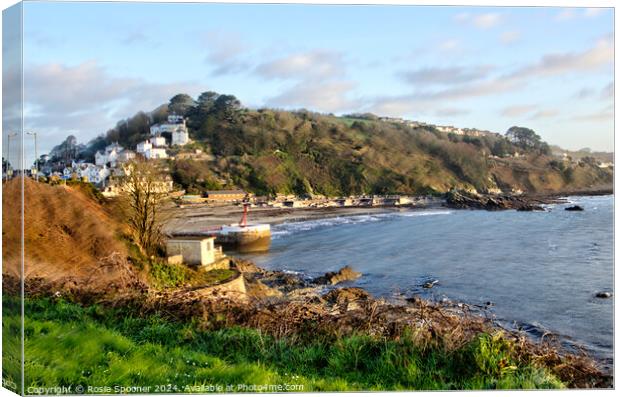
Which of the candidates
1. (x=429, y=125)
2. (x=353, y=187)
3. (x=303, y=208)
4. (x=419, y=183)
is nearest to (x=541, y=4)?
(x=429, y=125)

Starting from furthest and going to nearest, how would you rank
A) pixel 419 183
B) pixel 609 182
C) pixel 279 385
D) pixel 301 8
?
1. pixel 419 183
2. pixel 609 182
3. pixel 301 8
4. pixel 279 385

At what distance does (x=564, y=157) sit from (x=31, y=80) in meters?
6.15

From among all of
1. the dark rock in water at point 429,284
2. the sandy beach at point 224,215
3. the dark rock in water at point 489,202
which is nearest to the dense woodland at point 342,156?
the dark rock in water at point 489,202

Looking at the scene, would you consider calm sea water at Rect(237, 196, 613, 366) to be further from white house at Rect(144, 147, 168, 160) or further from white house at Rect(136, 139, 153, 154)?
white house at Rect(136, 139, 153, 154)

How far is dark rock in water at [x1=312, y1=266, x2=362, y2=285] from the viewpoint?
7.69 metres

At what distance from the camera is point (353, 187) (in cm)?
822

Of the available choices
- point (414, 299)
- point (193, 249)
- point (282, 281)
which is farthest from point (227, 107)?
point (414, 299)

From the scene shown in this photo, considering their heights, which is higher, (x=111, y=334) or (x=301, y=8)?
(x=301, y=8)

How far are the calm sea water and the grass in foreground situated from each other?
81 centimetres

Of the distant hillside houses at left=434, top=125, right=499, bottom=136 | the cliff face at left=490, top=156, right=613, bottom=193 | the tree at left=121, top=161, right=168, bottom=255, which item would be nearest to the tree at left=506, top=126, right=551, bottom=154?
the cliff face at left=490, top=156, right=613, bottom=193

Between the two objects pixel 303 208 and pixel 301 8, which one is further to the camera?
pixel 303 208

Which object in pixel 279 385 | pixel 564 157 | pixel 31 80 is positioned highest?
pixel 31 80

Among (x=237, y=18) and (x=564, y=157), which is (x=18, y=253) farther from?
(x=564, y=157)

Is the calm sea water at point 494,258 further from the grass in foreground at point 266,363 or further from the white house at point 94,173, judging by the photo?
the white house at point 94,173
